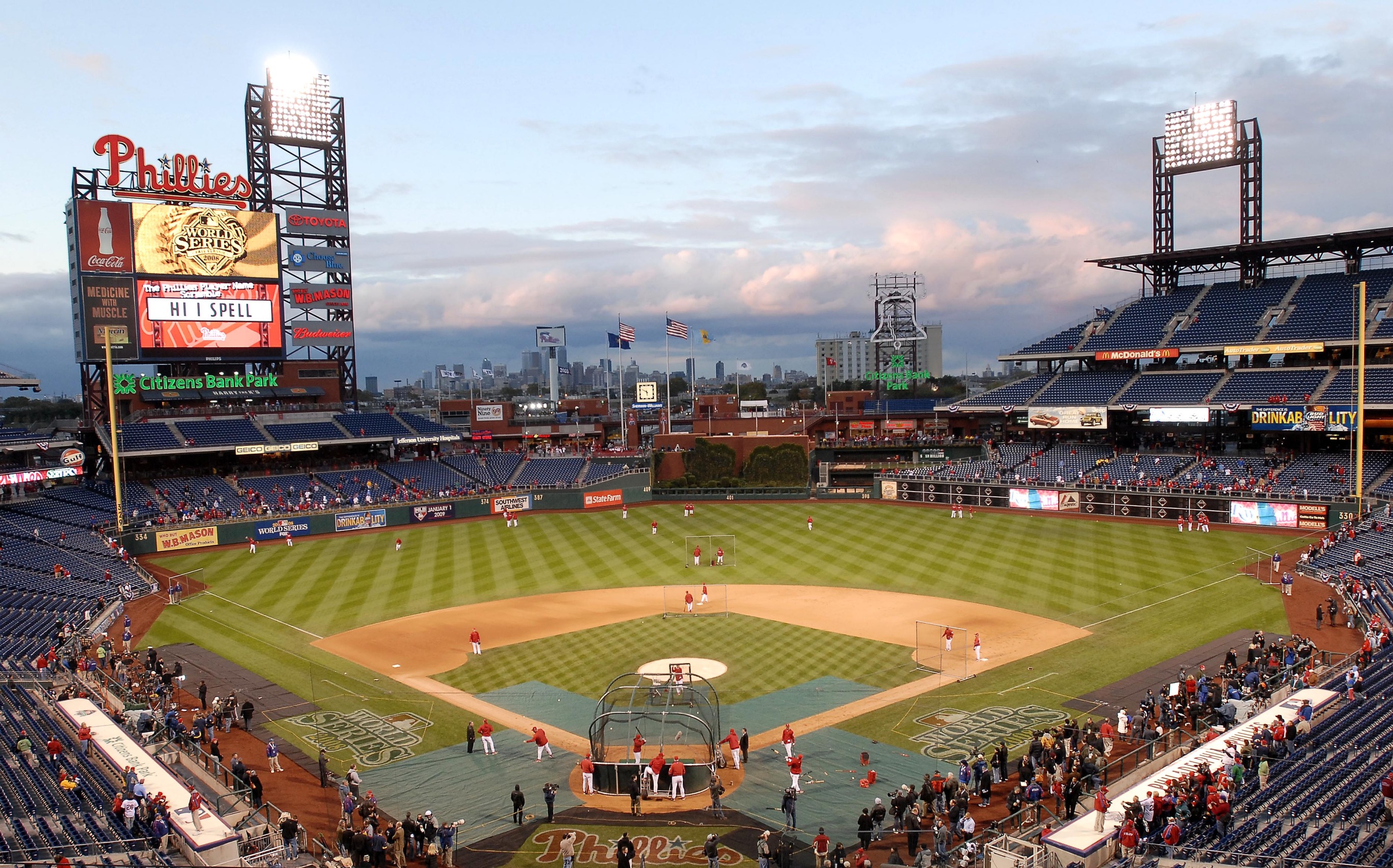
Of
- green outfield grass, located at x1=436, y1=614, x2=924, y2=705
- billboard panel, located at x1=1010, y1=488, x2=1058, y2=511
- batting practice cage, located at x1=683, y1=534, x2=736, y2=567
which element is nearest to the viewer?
green outfield grass, located at x1=436, y1=614, x2=924, y2=705

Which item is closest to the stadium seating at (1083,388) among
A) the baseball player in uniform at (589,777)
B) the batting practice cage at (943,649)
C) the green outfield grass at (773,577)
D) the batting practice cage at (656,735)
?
the green outfield grass at (773,577)

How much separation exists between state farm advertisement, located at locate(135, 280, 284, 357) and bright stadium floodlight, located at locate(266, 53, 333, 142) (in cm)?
1178

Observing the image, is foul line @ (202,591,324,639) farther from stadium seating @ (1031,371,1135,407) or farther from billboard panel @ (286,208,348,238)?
stadium seating @ (1031,371,1135,407)

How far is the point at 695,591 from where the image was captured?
38438 mm

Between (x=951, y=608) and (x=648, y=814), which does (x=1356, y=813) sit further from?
(x=951, y=608)

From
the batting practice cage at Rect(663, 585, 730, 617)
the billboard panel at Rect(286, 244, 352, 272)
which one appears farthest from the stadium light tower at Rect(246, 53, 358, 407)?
the batting practice cage at Rect(663, 585, 730, 617)

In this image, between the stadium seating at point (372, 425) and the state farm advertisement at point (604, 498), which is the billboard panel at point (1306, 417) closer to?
the state farm advertisement at point (604, 498)

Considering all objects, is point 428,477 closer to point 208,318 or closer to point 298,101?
point 208,318

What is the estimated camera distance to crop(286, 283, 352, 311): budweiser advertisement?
62.4 meters

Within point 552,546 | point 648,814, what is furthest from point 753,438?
point 648,814

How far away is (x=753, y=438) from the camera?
218 feet

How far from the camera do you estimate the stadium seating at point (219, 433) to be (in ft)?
188

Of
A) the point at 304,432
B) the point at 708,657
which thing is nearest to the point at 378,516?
the point at 304,432

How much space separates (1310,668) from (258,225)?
188 feet
